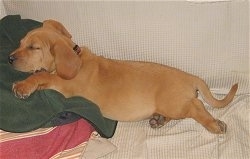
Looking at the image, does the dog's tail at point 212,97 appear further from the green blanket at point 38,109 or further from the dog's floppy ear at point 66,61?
the dog's floppy ear at point 66,61

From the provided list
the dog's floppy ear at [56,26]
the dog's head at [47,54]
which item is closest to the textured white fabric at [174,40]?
the dog's floppy ear at [56,26]

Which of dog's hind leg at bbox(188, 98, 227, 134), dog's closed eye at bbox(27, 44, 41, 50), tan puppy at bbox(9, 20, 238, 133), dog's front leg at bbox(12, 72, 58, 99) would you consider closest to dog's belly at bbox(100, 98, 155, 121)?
tan puppy at bbox(9, 20, 238, 133)

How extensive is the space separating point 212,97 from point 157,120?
33 centimetres

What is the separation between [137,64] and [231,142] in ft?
2.11

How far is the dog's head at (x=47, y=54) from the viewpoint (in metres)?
2.23

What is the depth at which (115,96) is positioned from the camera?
2361 millimetres

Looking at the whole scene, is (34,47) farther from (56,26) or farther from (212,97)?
(212,97)

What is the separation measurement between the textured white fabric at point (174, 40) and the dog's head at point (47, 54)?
280 millimetres

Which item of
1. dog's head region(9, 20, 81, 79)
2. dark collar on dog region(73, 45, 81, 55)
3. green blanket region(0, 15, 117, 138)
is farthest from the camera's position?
dark collar on dog region(73, 45, 81, 55)

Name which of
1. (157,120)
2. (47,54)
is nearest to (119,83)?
(157,120)

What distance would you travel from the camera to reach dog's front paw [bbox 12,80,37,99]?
2.20m

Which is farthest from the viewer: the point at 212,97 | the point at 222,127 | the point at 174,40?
the point at 174,40

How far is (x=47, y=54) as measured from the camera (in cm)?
232

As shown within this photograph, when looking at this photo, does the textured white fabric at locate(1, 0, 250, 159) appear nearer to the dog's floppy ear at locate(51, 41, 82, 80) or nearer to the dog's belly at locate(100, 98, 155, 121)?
the dog's belly at locate(100, 98, 155, 121)
